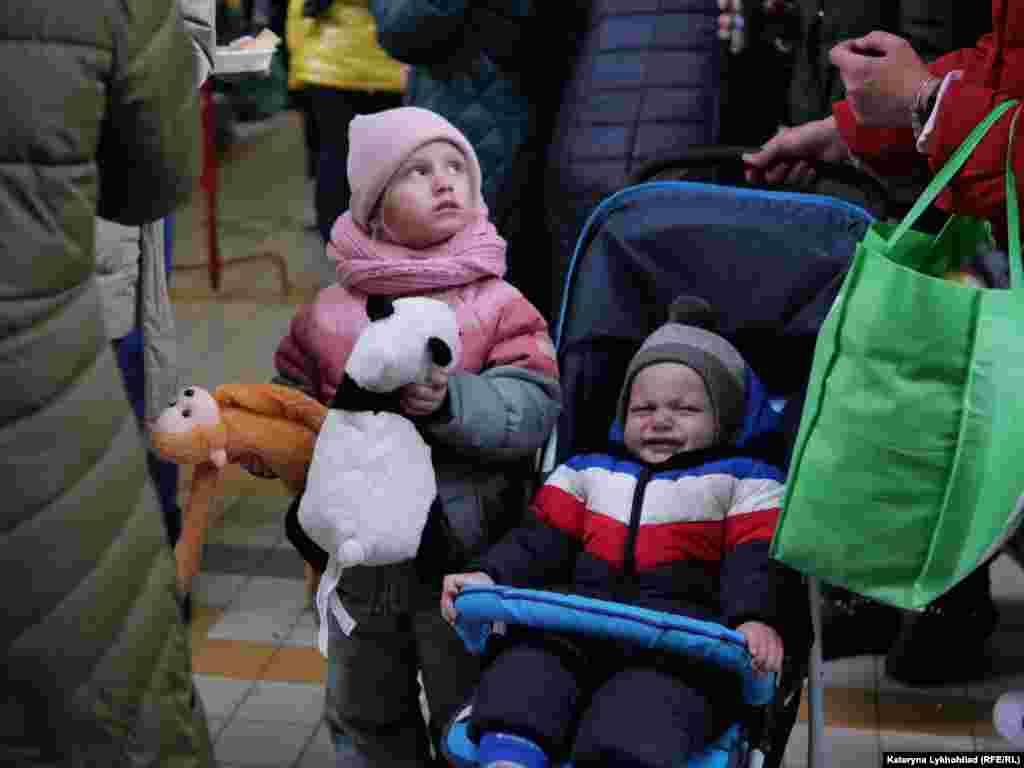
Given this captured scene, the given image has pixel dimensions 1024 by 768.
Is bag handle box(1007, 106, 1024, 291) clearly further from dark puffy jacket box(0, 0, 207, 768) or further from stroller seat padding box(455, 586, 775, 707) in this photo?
dark puffy jacket box(0, 0, 207, 768)

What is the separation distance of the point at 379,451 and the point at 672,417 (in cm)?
53

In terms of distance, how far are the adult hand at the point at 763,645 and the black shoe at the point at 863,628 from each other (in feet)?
4.57

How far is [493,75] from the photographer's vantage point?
3912 millimetres

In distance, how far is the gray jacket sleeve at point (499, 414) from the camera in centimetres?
247

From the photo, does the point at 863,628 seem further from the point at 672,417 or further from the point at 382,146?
the point at 382,146

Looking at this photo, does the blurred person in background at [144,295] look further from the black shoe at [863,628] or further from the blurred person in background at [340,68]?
the blurred person in background at [340,68]

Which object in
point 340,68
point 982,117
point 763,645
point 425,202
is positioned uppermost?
point 982,117

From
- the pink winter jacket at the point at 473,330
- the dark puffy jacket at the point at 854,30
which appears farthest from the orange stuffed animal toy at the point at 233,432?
the dark puffy jacket at the point at 854,30

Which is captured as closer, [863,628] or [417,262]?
[417,262]

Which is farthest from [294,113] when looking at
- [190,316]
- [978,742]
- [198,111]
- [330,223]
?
[198,111]

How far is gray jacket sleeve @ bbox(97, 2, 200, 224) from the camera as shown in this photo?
1772 mm

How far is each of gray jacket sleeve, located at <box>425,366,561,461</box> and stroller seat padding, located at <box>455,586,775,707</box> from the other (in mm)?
353

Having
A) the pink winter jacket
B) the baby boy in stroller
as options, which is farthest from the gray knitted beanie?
the pink winter jacket

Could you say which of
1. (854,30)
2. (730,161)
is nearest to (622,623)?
(730,161)
